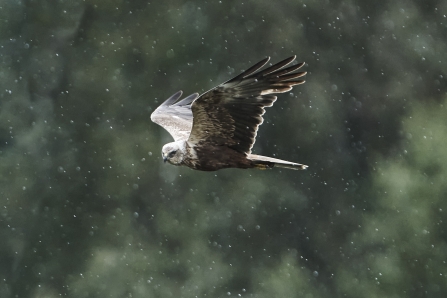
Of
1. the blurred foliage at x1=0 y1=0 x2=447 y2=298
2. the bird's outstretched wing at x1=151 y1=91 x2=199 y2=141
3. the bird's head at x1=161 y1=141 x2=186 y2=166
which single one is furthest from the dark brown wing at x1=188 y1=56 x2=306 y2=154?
the blurred foliage at x1=0 y1=0 x2=447 y2=298

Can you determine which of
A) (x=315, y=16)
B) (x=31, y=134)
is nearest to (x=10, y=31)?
(x=31, y=134)

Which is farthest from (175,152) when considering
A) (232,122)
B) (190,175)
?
(190,175)

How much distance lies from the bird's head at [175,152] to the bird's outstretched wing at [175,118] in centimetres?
54

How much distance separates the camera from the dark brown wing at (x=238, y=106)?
17.5 ft

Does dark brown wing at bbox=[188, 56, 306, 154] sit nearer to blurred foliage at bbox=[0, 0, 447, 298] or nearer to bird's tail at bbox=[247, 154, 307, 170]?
bird's tail at bbox=[247, 154, 307, 170]

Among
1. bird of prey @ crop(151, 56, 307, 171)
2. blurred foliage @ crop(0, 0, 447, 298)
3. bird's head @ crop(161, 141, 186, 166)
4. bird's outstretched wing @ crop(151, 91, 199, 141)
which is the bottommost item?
blurred foliage @ crop(0, 0, 447, 298)

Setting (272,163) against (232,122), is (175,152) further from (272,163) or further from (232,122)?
(272,163)

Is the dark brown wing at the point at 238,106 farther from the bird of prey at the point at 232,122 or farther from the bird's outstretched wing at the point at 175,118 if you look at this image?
the bird's outstretched wing at the point at 175,118

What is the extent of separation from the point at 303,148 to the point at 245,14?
3168 millimetres

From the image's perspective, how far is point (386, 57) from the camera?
1770cm

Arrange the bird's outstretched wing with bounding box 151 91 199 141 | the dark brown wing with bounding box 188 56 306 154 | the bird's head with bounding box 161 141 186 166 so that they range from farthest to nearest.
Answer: the bird's outstretched wing with bounding box 151 91 199 141 → the bird's head with bounding box 161 141 186 166 → the dark brown wing with bounding box 188 56 306 154

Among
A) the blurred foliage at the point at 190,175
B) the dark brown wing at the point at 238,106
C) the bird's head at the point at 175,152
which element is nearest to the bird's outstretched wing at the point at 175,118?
the bird's head at the point at 175,152

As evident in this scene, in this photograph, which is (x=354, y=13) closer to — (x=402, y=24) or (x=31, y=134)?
(x=402, y=24)

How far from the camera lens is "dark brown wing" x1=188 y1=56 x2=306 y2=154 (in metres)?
5.33
